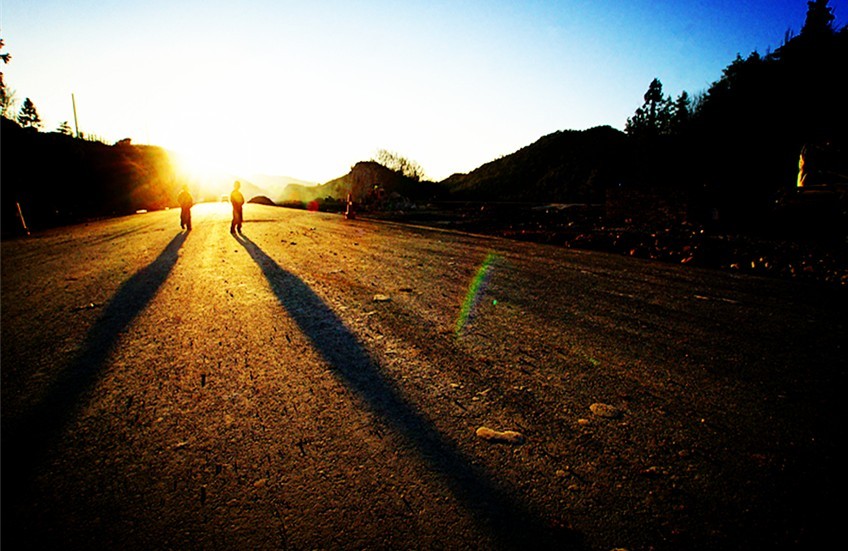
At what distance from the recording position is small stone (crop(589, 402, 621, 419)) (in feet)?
6.34

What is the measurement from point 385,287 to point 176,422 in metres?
2.87

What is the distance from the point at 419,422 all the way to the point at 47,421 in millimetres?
2017

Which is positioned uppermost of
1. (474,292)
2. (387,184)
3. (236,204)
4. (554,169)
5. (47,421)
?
(554,169)

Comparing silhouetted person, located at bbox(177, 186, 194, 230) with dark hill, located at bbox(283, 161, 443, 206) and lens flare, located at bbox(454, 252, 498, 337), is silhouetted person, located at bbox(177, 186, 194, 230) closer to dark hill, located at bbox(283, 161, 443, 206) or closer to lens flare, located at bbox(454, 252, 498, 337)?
lens flare, located at bbox(454, 252, 498, 337)

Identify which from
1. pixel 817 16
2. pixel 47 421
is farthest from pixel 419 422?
pixel 817 16

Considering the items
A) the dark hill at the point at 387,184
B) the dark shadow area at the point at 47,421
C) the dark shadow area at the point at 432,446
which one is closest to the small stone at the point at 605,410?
the dark shadow area at the point at 432,446

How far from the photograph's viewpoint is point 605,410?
6.48 ft

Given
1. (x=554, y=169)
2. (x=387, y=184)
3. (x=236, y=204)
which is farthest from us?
(x=387, y=184)

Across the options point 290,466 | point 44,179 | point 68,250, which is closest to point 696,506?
point 290,466

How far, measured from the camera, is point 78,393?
2191mm

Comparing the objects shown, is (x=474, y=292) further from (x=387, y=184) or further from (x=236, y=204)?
(x=387, y=184)

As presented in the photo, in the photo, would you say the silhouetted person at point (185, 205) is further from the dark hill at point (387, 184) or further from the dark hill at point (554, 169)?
the dark hill at point (554, 169)

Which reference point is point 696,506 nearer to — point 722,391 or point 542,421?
point 542,421

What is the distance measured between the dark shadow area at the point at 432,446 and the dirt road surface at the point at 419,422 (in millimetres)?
10
